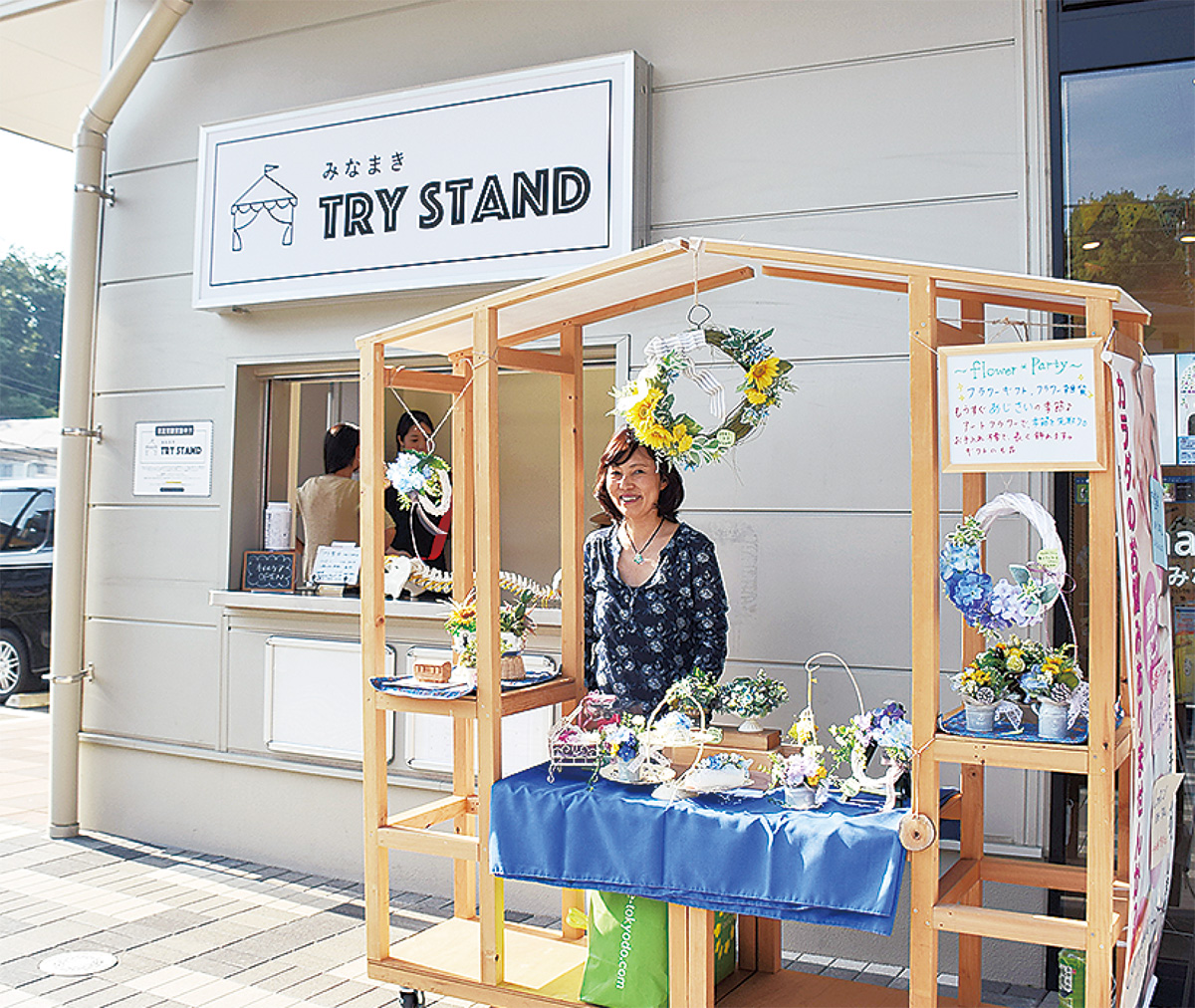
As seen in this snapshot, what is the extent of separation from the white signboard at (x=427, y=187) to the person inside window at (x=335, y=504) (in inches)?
29.2

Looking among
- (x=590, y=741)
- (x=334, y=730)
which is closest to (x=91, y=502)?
(x=334, y=730)

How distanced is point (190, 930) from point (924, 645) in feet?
9.57

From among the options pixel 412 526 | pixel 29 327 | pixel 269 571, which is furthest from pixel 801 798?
pixel 29 327

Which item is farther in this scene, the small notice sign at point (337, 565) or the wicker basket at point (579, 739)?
the small notice sign at point (337, 565)

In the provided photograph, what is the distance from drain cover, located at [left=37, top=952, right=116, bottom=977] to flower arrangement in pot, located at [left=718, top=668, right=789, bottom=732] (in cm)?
225

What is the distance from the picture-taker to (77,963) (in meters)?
3.82

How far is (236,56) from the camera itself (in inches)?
205

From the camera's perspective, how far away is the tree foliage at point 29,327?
270 inches

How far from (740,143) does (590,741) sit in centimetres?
223

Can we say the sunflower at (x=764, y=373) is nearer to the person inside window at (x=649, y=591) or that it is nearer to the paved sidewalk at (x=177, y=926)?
the person inside window at (x=649, y=591)

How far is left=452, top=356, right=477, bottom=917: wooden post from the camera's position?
149 inches

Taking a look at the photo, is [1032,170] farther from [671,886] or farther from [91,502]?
[91,502]

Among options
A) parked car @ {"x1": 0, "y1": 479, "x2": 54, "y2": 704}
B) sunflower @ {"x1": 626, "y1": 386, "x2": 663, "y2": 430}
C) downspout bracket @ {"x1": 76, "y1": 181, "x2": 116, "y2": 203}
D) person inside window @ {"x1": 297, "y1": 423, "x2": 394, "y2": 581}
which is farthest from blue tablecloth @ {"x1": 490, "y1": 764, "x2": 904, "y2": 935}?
parked car @ {"x1": 0, "y1": 479, "x2": 54, "y2": 704}

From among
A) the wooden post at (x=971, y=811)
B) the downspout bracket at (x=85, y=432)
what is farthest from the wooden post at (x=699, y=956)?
the downspout bracket at (x=85, y=432)
